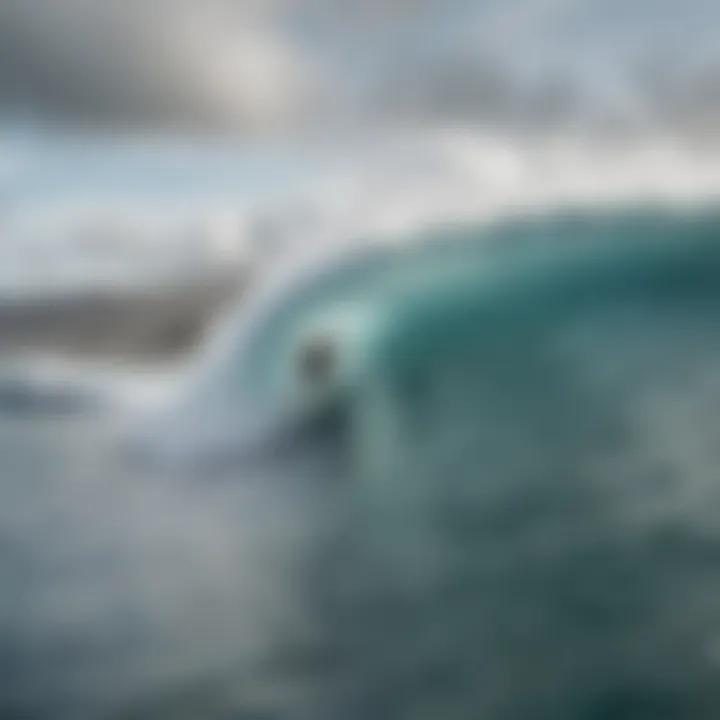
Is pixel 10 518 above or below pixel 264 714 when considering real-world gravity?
above

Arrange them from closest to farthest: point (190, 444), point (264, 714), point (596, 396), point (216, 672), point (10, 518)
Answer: point (264, 714), point (216, 672), point (10, 518), point (596, 396), point (190, 444)

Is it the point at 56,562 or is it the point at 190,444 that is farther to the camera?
the point at 190,444

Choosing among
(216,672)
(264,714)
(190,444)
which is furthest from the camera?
(190,444)

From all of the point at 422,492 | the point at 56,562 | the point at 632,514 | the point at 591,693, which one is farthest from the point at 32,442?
the point at 591,693

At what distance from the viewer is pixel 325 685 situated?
3.09 m

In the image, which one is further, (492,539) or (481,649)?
(492,539)

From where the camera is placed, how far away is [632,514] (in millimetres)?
4266

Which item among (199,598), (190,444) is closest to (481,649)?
(199,598)

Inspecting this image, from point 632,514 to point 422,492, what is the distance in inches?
40.1

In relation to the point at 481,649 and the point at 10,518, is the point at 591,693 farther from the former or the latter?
the point at 10,518

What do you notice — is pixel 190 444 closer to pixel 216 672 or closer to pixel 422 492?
pixel 422 492

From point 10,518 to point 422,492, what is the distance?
1.96 meters

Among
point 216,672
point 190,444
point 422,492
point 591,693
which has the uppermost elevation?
point 190,444

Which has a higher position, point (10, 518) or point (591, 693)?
point (10, 518)
